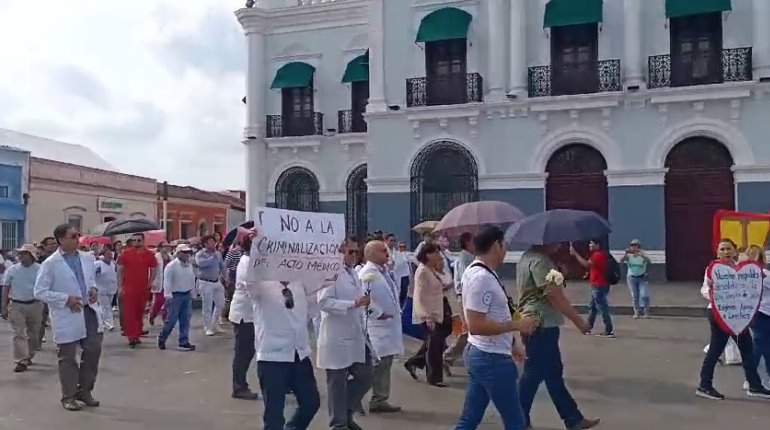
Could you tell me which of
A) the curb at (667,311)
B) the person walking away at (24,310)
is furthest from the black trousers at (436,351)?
the curb at (667,311)

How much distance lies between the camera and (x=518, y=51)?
2292 centimetres

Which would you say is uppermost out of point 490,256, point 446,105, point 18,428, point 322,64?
point 322,64

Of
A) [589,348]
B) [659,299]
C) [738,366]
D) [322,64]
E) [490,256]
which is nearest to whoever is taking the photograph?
[490,256]

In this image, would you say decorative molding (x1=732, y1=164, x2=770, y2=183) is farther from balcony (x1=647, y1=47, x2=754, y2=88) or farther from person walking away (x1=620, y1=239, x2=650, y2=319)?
person walking away (x1=620, y1=239, x2=650, y2=319)

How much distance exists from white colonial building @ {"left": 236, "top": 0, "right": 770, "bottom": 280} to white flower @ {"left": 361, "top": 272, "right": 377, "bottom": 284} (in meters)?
15.2

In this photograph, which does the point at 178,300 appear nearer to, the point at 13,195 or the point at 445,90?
the point at 445,90

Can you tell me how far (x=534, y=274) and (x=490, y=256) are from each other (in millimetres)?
1681

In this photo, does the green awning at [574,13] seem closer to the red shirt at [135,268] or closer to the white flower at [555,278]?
the red shirt at [135,268]

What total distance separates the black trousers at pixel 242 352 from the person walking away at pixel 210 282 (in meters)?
5.53

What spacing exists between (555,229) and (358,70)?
19157 millimetres

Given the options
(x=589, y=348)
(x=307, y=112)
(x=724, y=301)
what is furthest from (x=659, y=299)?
(x=307, y=112)

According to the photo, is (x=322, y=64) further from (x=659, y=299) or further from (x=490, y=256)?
(x=490, y=256)

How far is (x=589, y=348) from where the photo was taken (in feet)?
40.5

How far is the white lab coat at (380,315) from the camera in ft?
26.1
